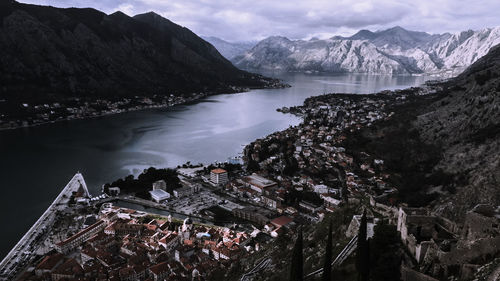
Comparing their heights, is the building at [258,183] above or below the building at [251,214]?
above

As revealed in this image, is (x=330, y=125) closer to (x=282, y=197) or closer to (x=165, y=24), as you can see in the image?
(x=282, y=197)

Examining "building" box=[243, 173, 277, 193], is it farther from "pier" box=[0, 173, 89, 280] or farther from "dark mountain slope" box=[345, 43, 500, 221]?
"pier" box=[0, 173, 89, 280]

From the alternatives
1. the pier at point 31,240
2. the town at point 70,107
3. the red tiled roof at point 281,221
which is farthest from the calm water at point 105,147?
the red tiled roof at point 281,221

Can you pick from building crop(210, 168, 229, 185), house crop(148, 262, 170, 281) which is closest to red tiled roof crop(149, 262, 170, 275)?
house crop(148, 262, 170, 281)

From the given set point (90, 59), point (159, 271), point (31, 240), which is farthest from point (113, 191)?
point (90, 59)

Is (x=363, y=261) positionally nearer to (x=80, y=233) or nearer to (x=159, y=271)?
(x=159, y=271)

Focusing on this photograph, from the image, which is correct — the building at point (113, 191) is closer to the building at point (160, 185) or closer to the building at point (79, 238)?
the building at point (160, 185)
